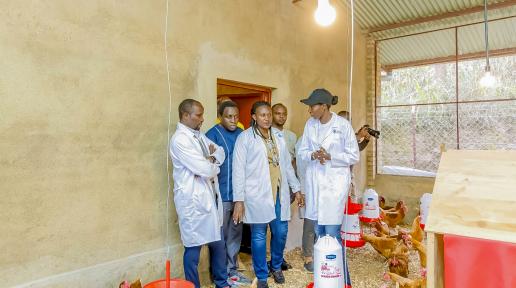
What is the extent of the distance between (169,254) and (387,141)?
5.12 metres

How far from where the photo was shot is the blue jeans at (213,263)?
3.04 m

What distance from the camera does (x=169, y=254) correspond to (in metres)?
3.38

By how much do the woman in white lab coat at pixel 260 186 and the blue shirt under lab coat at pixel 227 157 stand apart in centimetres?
26

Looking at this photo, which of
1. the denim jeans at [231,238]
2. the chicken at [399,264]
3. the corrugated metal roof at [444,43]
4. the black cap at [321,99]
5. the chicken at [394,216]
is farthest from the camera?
the corrugated metal roof at [444,43]

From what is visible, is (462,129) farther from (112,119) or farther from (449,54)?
(112,119)

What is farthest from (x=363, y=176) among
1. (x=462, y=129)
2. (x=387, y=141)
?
(x=462, y=129)

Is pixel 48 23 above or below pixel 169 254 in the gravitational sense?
above

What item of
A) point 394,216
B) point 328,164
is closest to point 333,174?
point 328,164

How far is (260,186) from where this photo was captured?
3.35m

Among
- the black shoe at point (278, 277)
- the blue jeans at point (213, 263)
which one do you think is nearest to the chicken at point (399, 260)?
the black shoe at point (278, 277)

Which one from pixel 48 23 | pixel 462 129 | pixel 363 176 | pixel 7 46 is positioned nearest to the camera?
pixel 7 46

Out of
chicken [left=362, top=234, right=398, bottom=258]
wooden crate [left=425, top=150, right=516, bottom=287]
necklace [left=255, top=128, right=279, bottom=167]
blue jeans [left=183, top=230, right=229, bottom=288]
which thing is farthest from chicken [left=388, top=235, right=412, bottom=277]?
wooden crate [left=425, top=150, right=516, bottom=287]

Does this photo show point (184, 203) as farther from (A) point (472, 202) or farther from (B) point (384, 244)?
(B) point (384, 244)

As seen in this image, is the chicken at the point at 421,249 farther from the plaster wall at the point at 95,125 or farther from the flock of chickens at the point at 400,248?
the plaster wall at the point at 95,125
